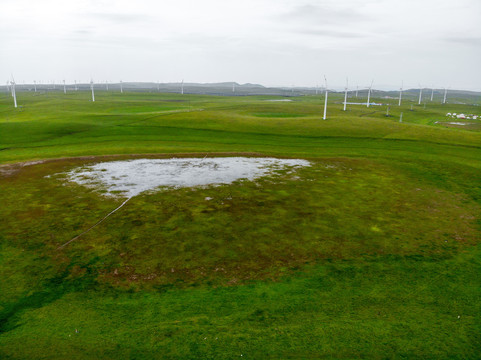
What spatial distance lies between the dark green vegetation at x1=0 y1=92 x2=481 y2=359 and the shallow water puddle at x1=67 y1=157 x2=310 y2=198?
2250mm

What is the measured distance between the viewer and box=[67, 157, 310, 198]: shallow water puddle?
3119 centimetres

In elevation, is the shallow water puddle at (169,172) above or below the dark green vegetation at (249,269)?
above

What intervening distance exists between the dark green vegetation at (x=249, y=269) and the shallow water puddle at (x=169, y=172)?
7.38 feet

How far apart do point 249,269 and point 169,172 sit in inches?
814

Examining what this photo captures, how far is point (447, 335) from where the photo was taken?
12891 mm

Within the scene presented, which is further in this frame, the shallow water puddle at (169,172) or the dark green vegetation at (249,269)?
the shallow water puddle at (169,172)

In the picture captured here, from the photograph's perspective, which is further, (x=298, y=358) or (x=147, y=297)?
(x=147, y=297)

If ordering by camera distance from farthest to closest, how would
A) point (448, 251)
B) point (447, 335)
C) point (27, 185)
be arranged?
point (27, 185) → point (448, 251) → point (447, 335)

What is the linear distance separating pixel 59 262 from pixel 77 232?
3.62m

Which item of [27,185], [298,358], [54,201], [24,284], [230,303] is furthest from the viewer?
[27,185]

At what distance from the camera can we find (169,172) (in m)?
35.8

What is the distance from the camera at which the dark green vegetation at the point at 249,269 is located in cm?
1260

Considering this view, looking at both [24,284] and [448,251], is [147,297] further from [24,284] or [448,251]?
[448,251]

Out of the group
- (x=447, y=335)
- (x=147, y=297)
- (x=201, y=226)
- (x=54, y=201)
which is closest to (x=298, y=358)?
(x=447, y=335)
